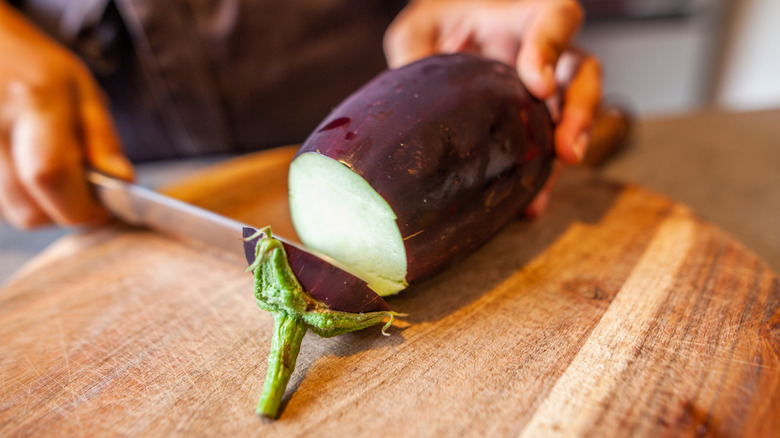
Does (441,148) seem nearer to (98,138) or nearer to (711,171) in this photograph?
(98,138)

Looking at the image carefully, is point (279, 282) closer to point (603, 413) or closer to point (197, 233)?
point (197, 233)

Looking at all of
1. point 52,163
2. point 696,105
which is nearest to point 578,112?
point 52,163

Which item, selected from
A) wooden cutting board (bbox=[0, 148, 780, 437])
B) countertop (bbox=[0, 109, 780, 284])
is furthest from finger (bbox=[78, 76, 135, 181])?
countertop (bbox=[0, 109, 780, 284])

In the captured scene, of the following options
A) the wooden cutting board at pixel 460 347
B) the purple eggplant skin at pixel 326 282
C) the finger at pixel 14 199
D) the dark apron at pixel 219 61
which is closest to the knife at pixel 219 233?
the purple eggplant skin at pixel 326 282

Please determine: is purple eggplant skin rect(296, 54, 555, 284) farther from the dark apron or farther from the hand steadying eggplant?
the dark apron

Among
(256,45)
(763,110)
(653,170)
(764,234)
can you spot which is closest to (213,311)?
(256,45)

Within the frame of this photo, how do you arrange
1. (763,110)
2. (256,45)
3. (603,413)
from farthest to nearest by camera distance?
(763,110) < (256,45) < (603,413)
